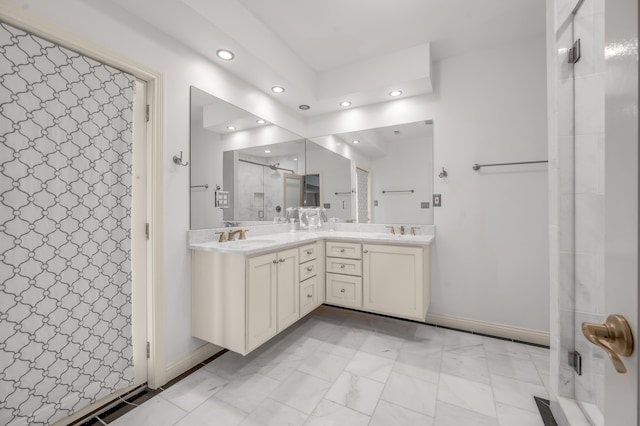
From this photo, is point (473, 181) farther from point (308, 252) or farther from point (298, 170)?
point (298, 170)

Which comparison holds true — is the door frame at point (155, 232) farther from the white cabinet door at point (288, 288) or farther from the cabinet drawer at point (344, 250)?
the cabinet drawer at point (344, 250)

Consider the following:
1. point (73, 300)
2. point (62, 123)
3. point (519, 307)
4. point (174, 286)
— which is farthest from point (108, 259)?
point (519, 307)

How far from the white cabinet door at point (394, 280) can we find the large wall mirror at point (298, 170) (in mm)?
577

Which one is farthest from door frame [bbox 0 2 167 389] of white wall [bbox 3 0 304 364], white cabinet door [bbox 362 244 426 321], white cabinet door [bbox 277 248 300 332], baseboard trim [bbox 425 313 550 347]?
baseboard trim [bbox 425 313 550 347]

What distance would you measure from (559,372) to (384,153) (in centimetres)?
222

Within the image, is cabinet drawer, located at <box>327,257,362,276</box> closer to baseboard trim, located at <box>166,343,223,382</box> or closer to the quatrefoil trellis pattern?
baseboard trim, located at <box>166,343,223,382</box>

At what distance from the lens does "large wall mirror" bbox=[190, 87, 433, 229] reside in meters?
2.18

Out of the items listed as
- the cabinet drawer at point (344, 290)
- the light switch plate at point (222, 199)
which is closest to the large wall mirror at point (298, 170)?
the light switch plate at point (222, 199)

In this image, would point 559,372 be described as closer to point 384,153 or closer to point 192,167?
point 384,153

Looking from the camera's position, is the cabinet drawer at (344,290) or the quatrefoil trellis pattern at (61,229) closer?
the quatrefoil trellis pattern at (61,229)

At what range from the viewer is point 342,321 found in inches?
110

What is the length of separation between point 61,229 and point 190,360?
1.20m

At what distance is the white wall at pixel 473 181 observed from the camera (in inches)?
75.5

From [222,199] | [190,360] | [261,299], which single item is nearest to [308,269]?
[261,299]
